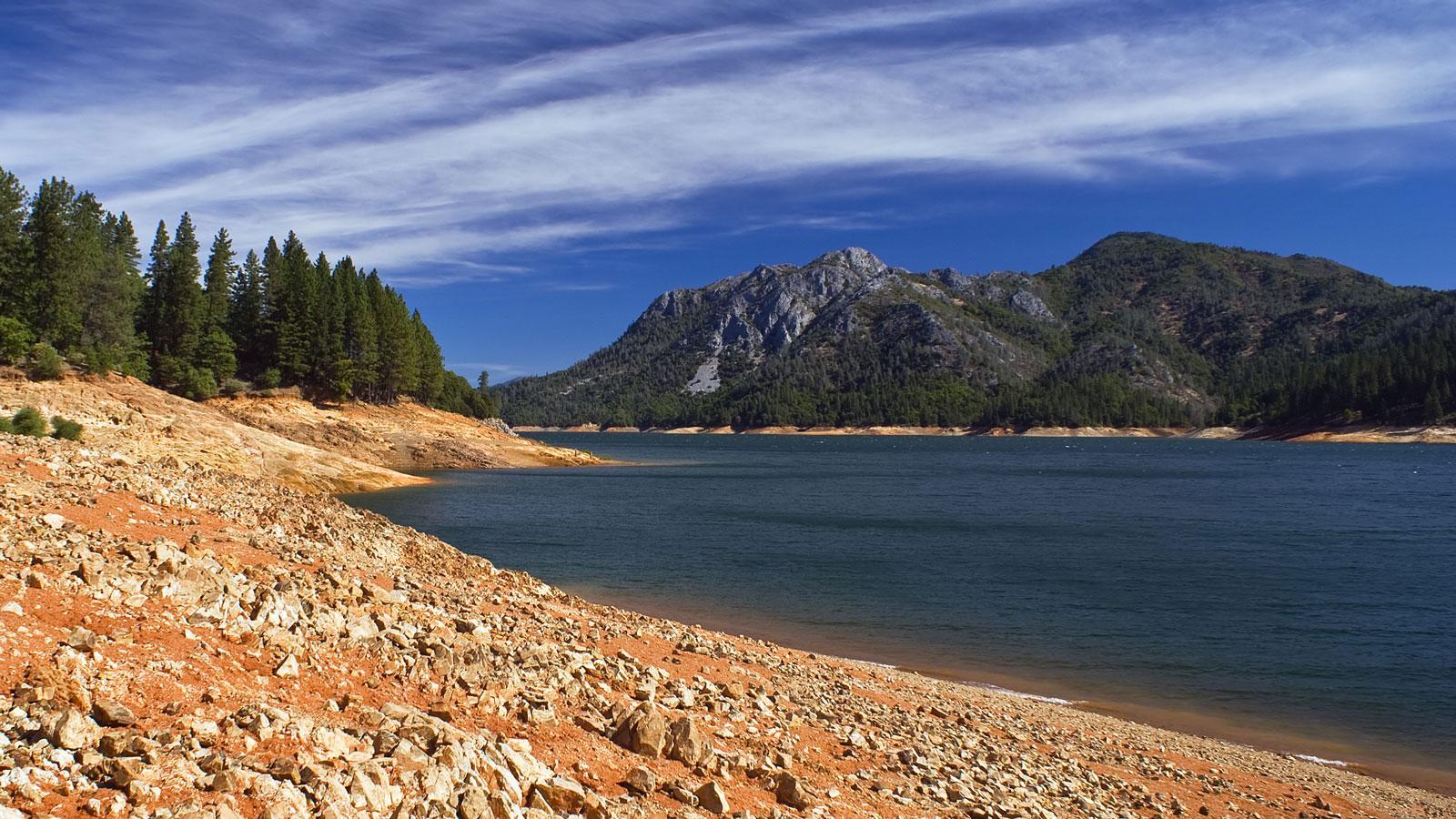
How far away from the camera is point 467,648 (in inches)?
452

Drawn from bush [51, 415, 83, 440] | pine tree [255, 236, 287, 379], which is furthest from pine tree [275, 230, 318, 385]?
bush [51, 415, 83, 440]

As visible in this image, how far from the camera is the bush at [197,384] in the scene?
73.9 meters

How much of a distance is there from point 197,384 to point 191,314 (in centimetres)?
671

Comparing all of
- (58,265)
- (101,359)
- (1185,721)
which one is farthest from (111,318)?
(1185,721)

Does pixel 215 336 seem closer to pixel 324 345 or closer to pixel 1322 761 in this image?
pixel 324 345

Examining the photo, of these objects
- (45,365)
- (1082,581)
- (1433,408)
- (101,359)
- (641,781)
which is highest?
(1433,408)

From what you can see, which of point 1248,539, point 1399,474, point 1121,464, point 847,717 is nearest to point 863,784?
point 847,717

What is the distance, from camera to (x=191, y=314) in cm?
7600

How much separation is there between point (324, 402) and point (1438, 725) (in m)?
87.9

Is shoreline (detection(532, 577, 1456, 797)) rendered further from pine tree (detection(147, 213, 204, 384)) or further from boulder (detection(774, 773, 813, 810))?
pine tree (detection(147, 213, 204, 384))

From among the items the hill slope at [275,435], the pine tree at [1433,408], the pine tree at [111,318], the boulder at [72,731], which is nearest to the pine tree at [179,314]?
the hill slope at [275,435]

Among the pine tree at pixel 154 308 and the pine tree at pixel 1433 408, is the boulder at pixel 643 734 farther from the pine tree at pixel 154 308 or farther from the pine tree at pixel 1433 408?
the pine tree at pixel 1433 408

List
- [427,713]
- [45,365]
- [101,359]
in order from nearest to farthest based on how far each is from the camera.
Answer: [427,713] < [45,365] < [101,359]

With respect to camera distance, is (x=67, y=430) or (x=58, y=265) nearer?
(x=67, y=430)
